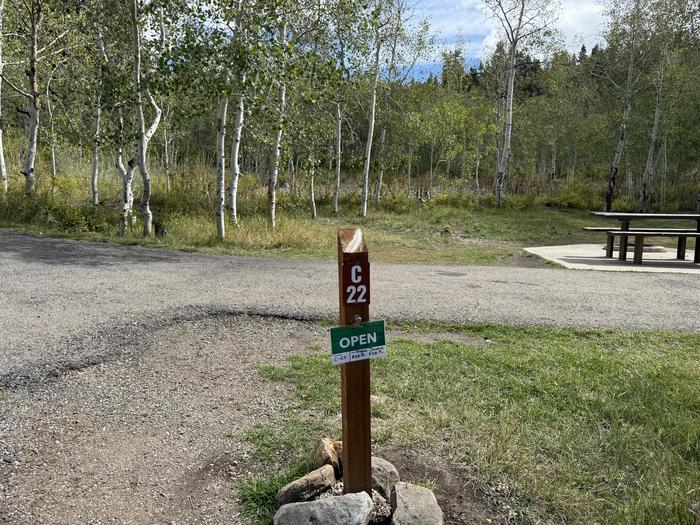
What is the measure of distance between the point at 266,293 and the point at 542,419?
160 inches

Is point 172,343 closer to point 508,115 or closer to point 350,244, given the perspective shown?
point 350,244

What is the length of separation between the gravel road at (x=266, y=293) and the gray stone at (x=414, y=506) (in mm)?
3150

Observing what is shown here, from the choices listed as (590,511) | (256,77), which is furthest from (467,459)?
(256,77)

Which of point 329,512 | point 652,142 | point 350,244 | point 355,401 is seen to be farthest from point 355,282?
point 652,142

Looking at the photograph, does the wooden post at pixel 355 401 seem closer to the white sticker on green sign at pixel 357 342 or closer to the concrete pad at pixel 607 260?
the white sticker on green sign at pixel 357 342

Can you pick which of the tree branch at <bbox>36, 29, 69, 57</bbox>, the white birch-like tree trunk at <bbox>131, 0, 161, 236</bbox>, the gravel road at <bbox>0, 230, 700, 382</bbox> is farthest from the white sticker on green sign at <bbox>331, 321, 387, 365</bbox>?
the tree branch at <bbox>36, 29, 69, 57</bbox>

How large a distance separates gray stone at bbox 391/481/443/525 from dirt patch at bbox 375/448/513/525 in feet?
0.57

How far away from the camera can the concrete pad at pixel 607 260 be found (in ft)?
31.8

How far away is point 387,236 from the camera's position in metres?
14.3

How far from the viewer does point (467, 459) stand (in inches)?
117

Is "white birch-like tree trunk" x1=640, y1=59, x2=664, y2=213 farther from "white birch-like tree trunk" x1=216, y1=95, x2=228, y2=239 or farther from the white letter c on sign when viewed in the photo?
the white letter c on sign

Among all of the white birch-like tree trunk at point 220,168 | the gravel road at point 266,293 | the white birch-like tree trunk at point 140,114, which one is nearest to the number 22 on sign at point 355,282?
the gravel road at point 266,293

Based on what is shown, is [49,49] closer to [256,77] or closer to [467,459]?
[256,77]

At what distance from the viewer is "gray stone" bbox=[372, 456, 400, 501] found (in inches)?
102
